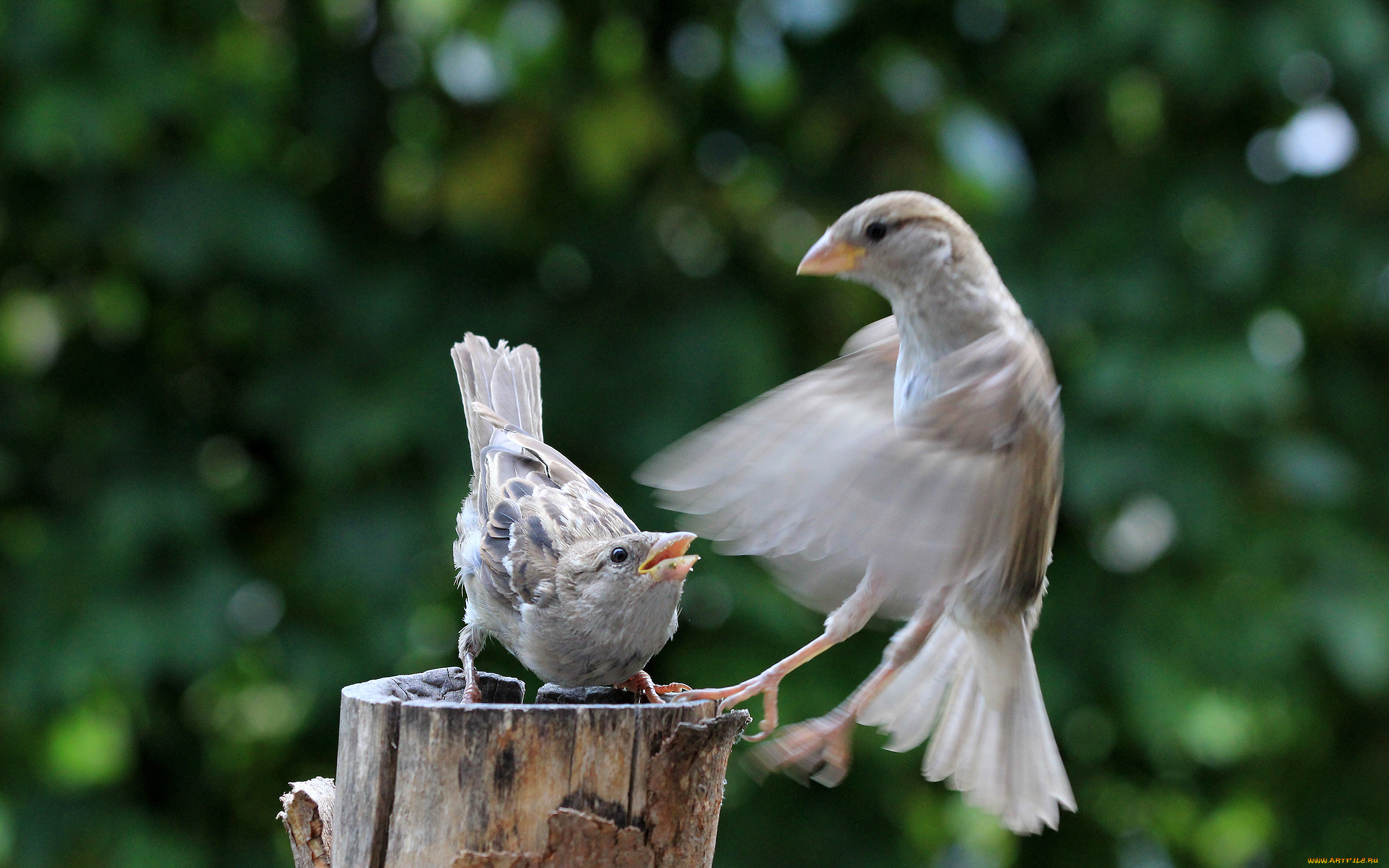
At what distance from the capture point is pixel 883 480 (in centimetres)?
211

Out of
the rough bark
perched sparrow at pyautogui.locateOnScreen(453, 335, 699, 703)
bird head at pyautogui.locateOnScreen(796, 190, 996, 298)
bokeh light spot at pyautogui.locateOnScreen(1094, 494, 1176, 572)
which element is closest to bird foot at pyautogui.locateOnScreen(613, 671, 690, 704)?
perched sparrow at pyautogui.locateOnScreen(453, 335, 699, 703)

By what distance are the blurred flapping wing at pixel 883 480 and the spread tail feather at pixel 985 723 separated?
0.38m

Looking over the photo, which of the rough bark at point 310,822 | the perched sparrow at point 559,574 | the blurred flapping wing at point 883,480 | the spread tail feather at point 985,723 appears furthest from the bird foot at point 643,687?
the spread tail feather at point 985,723

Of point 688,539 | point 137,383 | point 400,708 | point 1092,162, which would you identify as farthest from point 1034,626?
point 137,383

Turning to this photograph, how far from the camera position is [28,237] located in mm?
4719

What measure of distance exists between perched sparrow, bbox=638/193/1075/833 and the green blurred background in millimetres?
1266

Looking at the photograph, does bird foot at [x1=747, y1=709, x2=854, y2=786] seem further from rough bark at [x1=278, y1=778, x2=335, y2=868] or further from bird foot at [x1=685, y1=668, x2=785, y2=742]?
rough bark at [x1=278, y1=778, x2=335, y2=868]

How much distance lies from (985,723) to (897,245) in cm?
113

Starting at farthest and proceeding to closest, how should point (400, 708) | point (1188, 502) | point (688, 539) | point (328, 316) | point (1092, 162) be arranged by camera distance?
point (1092, 162) → point (328, 316) → point (1188, 502) → point (688, 539) → point (400, 708)

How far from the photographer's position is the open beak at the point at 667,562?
2.28 meters

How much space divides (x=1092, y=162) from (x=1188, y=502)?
140 cm

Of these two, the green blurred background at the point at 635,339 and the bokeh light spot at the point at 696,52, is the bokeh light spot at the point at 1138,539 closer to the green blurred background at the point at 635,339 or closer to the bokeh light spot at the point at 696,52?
the green blurred background at the point at 635,339

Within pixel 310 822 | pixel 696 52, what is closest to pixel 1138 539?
pixel 696 52

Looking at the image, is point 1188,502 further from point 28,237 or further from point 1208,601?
point 28,237
